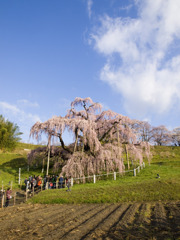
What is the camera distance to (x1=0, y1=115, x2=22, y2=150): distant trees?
39.1m

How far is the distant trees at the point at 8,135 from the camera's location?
3912 cm

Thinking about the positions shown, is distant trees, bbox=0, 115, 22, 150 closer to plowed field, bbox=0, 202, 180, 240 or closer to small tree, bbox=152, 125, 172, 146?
plowed field, bbox=0, 202, 180, 240

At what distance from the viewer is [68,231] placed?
19.5 ft

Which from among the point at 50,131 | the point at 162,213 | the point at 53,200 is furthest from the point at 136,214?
the point at 50,131

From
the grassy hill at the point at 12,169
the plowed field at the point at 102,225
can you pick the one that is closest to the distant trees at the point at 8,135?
the grassy hill at the point at 12,169

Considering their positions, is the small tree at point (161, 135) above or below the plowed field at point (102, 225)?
above

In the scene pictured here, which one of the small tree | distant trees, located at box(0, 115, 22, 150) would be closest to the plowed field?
distant trees, located at box(0, 115, 22, 150)

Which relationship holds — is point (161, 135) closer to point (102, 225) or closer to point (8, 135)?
point (8, 135)

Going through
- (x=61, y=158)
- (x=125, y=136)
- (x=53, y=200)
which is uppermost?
(x=125, y=136)

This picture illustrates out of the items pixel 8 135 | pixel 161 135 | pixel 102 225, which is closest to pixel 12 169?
pixel 8 135

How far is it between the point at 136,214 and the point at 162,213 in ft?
3.57

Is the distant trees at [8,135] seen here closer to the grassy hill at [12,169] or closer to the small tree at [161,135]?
the grassy hill at [12,169]

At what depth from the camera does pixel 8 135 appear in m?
40.1

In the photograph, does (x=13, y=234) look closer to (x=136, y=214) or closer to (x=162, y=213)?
(x=136, y=214)
